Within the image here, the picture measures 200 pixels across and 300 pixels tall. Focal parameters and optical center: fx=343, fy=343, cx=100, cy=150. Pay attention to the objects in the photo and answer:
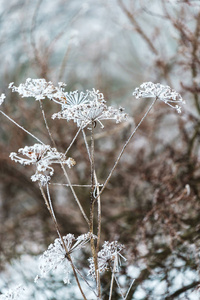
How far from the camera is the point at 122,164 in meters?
1.17

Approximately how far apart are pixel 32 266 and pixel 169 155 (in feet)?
1.45

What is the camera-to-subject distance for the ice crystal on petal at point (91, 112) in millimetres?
368

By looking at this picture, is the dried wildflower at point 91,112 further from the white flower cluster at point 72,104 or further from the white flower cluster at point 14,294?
the white flower cluster at point 14,294

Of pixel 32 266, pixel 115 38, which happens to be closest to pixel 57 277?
pixel 32 266

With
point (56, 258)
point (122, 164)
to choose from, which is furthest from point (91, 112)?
point (122, 164)

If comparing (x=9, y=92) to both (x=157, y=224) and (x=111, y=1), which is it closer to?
(x=111, y=1)

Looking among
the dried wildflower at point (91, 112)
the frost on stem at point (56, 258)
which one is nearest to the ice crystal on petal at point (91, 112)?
the dried wildflower at point (91, 112)

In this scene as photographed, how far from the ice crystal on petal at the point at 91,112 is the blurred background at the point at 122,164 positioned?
0.30 m

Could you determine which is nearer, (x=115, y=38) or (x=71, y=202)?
(x=71, y=202)

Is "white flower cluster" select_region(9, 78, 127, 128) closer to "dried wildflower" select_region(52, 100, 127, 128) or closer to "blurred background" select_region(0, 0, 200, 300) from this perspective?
"dried wildflower" select_region(52, 100, 127, 128)

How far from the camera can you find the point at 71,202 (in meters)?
1.18

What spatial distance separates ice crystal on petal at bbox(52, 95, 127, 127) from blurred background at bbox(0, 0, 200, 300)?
0.30m

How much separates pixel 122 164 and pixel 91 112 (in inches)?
31.7

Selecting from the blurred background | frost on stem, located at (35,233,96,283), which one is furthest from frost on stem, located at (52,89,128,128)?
the blurred background
